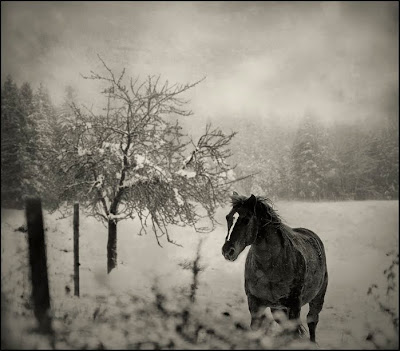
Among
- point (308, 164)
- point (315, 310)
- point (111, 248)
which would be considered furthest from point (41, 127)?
point (308, 164)

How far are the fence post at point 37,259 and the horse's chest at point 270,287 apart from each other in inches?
118

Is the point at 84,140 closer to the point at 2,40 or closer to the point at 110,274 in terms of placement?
the point at 2,40

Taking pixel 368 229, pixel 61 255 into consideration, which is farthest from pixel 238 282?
pixel 368 229

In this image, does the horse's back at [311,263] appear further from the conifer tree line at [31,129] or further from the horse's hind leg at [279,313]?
the conifer tree line at [31,129]

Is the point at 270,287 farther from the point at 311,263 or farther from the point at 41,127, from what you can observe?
the point at 41,127

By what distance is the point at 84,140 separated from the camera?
29.5 ft

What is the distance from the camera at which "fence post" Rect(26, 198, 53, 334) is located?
291 cm

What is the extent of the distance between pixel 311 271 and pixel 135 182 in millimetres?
5552

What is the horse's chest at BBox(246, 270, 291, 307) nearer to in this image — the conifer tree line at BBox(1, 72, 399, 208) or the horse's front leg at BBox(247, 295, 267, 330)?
the horse's front leg at BBox(247, 295, 267, 330)

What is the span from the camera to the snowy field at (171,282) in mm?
2875

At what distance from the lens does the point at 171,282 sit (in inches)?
360

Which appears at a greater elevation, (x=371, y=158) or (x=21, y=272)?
(x=371, y=158)

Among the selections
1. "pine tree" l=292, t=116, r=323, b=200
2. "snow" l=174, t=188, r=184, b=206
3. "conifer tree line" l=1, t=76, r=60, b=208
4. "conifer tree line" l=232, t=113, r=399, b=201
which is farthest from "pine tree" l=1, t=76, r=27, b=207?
"pine tree" l=292, t=116, r=323, b=200

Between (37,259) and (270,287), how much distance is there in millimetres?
3435
